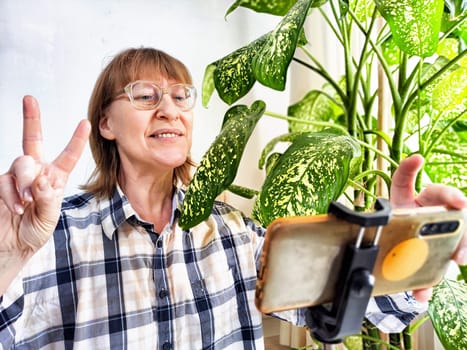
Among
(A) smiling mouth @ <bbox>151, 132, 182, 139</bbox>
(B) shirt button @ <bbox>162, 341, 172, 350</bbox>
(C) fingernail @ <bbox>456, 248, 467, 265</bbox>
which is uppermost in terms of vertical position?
(A) smiling mouth @ <bbox>151, 132, 182, 139</bbox>

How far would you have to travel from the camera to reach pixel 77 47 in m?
1.28

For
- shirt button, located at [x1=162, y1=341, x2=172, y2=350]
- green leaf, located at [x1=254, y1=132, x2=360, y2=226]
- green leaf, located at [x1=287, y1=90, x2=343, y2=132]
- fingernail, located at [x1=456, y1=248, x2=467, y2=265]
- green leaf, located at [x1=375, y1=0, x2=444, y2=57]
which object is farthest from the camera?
green leaf, located at [x1=287, y1=90, x2=343, y2=132]

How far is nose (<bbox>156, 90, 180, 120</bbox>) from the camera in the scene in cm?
100

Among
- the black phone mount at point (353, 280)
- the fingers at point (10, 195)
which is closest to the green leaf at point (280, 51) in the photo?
the black phone mount at point (353, 280)

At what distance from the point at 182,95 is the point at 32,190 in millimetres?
537

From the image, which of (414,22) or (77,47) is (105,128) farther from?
(414,22)

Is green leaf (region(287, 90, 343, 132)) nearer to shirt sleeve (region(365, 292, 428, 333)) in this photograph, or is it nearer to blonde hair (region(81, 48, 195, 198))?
blonde hair (region(81, 48, 195, 198))

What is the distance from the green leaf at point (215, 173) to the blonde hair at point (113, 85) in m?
0.46

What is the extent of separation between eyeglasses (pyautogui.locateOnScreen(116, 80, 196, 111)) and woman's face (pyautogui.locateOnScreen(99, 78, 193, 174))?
0.01 metres

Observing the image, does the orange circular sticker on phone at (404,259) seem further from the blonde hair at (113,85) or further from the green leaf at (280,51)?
the blonde hair at (113,85)

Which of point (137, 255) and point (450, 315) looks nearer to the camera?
point (450, 315)

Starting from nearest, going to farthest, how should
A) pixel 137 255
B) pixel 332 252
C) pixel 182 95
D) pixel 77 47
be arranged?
1. pixel 332 252
2. pixel 137 255
3. pixel 182 95
4. pixel 77 47

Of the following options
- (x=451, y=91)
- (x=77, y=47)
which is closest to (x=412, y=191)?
(x=451, y=91)

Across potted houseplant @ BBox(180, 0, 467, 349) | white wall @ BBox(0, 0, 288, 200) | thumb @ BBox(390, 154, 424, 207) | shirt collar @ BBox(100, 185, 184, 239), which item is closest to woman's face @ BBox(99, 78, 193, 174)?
shirt collar @ BBox(100, 185, 184, 239)
